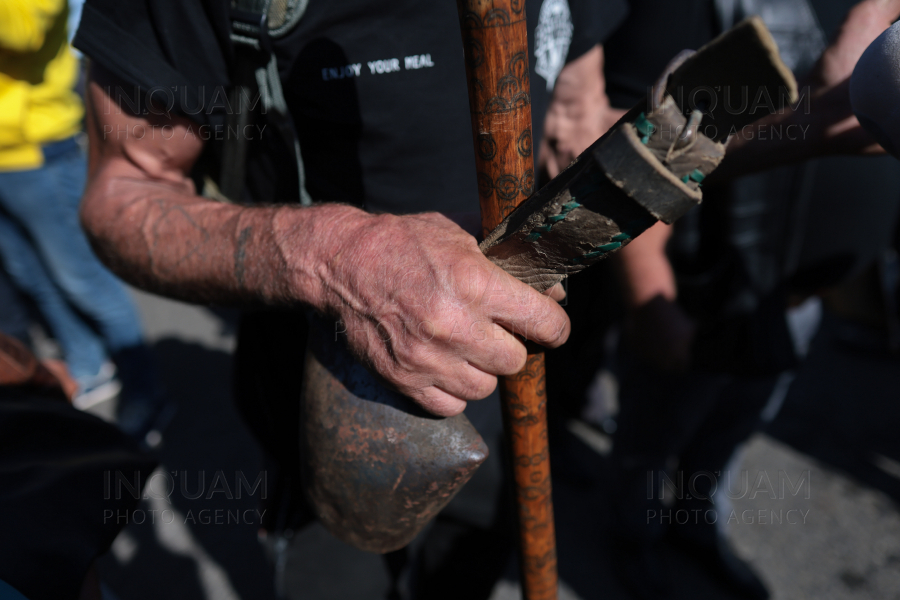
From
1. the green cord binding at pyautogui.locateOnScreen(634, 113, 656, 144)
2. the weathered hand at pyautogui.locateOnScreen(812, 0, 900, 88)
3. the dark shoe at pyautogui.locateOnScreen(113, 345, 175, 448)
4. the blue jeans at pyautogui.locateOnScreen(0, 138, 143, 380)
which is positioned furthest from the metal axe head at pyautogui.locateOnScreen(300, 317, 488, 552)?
the dark shoe at pyautogui.locateOnScreen(113, 345, 175, 448)

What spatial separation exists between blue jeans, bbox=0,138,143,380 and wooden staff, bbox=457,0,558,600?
228 cm

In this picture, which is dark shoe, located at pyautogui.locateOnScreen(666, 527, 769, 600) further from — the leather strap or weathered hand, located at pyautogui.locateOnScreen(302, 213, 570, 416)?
the leather strap

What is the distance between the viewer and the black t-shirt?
1.00 metres

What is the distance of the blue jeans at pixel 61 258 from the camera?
246cm

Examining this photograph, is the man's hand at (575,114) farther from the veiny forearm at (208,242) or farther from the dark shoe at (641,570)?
the dark shoe at (641,570)

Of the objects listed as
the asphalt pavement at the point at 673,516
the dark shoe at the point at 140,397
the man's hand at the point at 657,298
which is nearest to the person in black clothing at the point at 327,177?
the man's hand at the point at 657,298

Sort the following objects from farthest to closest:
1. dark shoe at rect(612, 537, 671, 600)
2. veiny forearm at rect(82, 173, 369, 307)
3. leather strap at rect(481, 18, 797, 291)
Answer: dark shoe at rect(612, 537, 671, 600)
veiny forearm at rect(82, 173, 369, 307)
leather strap at rect(481, 18, 797, 291)

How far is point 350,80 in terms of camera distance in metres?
1.04

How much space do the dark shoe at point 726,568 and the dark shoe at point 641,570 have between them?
0.15 metres

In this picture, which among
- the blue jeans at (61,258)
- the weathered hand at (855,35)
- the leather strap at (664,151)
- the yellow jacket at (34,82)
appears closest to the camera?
the leather strap at (664,151)

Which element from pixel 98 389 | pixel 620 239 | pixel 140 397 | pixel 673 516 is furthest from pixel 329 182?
pixel 98 389

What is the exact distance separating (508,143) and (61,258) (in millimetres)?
2638

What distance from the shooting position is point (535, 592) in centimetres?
115

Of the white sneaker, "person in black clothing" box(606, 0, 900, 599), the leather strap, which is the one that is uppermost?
the leather strap
